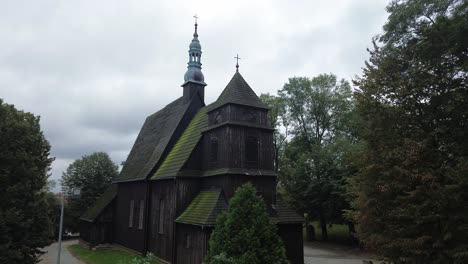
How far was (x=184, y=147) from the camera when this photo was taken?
22922 millimetres

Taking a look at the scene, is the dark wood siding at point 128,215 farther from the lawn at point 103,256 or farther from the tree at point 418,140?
the tree at point 418,140

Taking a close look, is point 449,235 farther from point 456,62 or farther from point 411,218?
point 456,62

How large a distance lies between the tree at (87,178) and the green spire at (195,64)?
24.6m

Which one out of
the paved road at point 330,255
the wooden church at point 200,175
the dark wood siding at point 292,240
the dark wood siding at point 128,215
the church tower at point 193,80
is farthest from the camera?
the church tower at point 193,80

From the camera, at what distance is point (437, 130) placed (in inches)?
439

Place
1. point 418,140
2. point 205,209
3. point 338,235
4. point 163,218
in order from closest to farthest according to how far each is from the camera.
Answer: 1. point 418,140
2. point 205,209
3. point 163,218
4. point 338,235

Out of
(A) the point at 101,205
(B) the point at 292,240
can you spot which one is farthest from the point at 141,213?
(B) the point at 292,240

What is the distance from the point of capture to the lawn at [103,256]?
2256 centimetres

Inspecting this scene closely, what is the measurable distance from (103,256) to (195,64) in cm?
1624

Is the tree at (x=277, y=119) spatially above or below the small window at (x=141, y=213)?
above

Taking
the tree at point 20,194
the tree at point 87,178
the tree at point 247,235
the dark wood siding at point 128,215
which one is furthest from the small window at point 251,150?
the tree at point 87,178

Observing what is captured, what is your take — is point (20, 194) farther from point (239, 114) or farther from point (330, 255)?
point (330, 255)

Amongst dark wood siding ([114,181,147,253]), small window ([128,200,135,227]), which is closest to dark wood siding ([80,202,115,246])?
dark wood siding ([114,181,147,253])

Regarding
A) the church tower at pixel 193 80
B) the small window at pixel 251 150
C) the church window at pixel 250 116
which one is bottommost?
the small window at pixel 251 150
